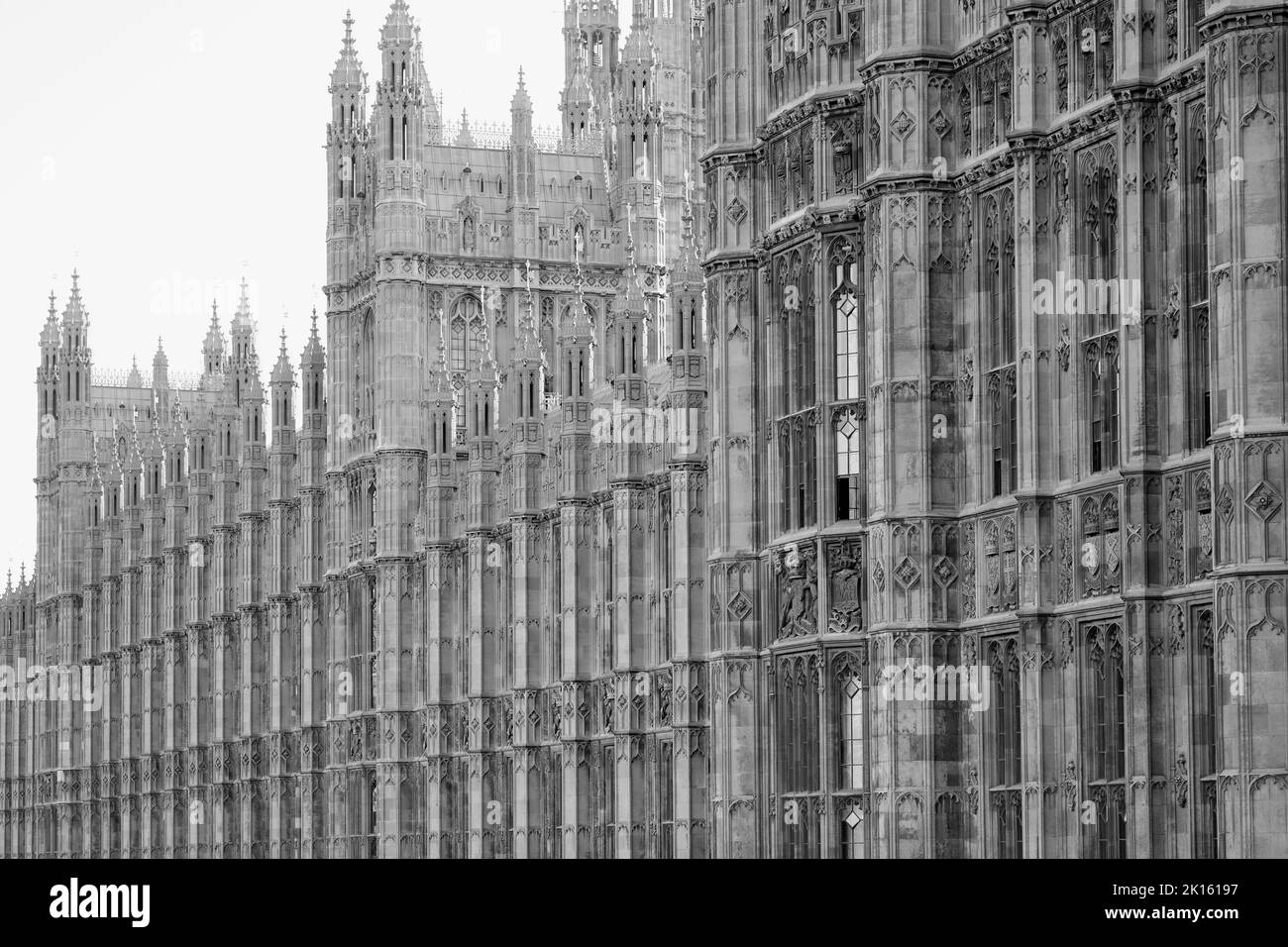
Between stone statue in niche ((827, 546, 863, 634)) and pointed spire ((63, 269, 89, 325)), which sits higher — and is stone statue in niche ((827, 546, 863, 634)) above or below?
below

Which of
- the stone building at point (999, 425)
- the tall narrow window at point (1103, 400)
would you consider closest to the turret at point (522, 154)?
the stone building at point (999, 425)

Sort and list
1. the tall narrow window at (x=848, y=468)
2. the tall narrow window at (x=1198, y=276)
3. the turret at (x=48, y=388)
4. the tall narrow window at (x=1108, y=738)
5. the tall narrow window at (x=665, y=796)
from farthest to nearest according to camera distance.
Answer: the turret at (x=48, y=388)
the tall narrow window at (x=665, y=796)
the tall narrow window at (x=848, y=468)
the tall narrow window at (x=1108, y=738)
the tall narrow window at (x=1198, y=276)

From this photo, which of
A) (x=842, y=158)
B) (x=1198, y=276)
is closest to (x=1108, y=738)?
(x=1198, y=276)

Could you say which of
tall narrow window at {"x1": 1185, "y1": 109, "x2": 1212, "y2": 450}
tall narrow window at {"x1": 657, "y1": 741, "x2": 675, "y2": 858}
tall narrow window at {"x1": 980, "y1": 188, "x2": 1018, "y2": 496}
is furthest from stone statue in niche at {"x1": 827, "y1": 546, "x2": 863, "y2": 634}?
tall narrow window at {"x1": 657, "y1": 741, "x2": 675, "y2": 858}

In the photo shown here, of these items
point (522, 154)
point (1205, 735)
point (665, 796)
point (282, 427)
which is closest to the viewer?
point (1205, 735)

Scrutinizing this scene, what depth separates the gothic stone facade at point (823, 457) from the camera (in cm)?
3919

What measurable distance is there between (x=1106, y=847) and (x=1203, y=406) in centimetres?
667

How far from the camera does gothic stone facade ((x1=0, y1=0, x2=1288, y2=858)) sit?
129 feet

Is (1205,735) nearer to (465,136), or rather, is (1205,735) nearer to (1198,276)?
(1198,276)

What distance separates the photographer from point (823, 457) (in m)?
49.8

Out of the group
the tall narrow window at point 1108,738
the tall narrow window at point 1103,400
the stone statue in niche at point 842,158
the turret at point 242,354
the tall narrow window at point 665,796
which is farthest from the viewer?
the turret at point 242,354

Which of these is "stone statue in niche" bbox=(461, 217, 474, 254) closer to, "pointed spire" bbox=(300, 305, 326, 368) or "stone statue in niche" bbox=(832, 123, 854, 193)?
"pointed spire" bbox=(300, 305, 326, 368)

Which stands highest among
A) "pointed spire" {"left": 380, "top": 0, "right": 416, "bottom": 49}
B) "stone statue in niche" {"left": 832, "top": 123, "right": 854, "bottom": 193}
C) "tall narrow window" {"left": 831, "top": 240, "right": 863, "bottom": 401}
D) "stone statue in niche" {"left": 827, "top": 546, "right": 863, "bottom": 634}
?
"pointed spire" {"left": 380, "top": 0, "right": 416, "bottom": 49}

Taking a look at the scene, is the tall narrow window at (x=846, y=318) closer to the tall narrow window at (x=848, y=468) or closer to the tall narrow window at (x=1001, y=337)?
the tall narrow window at (x=848, y=468)
